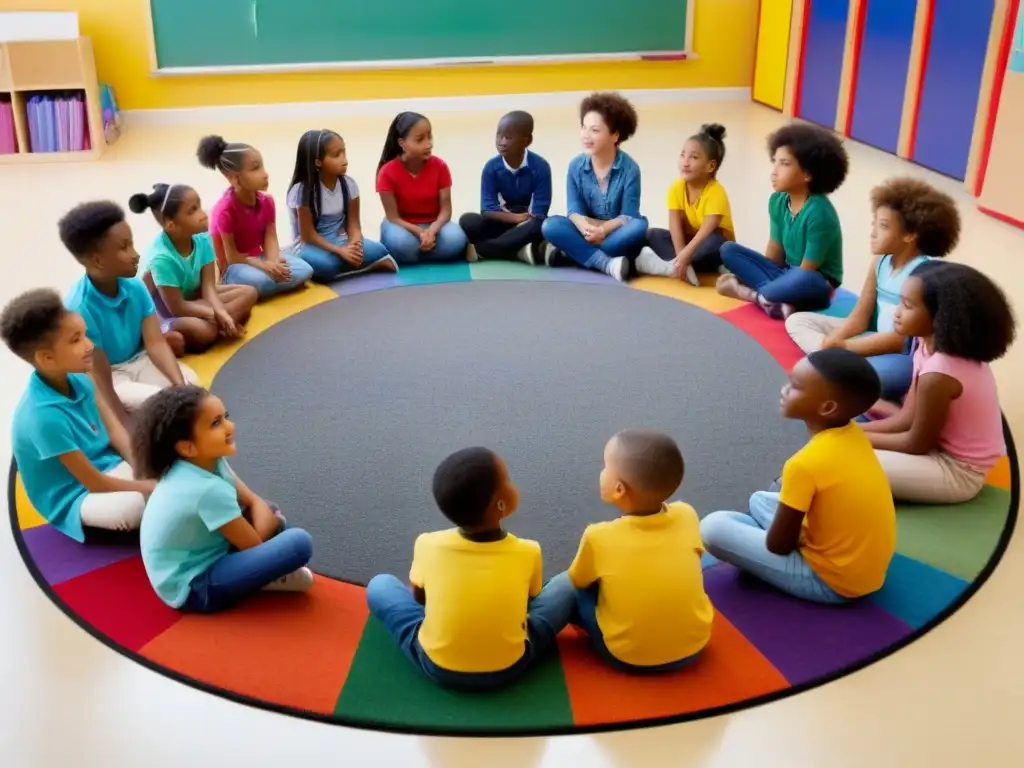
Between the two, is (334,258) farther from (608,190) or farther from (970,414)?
(970,414)

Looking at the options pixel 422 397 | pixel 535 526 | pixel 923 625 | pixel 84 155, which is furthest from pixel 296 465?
pixel 84 155

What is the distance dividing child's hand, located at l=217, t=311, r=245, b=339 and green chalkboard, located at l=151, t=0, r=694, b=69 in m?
4.88

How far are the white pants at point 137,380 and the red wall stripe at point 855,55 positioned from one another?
19.8 ft

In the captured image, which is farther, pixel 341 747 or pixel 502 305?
pixel 502 305

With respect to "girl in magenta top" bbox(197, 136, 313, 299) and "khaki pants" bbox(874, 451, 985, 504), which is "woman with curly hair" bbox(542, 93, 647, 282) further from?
"khaki pants" bbox(874, 451, 985, 504)

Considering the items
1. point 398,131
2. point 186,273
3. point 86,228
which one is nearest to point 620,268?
point 398,131

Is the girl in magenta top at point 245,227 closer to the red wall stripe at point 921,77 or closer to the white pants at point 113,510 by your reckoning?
the white pants at point 113,510

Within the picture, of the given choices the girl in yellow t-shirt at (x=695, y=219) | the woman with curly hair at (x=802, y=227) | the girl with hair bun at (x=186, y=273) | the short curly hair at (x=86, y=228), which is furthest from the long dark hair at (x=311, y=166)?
the woman with curly hair at (x=802, y=227)

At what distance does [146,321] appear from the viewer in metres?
3.77

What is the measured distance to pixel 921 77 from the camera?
7020 mm

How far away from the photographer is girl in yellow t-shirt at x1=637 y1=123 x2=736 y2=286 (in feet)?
16.2

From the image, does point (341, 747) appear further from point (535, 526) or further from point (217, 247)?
point (217, 247)

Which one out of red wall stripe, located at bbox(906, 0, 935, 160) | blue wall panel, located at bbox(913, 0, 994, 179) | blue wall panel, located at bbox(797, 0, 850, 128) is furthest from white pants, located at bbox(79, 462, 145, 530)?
blue wall panel, located at bbox(797, 0, 850, 128)

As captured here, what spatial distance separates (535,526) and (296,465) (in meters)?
0.91
